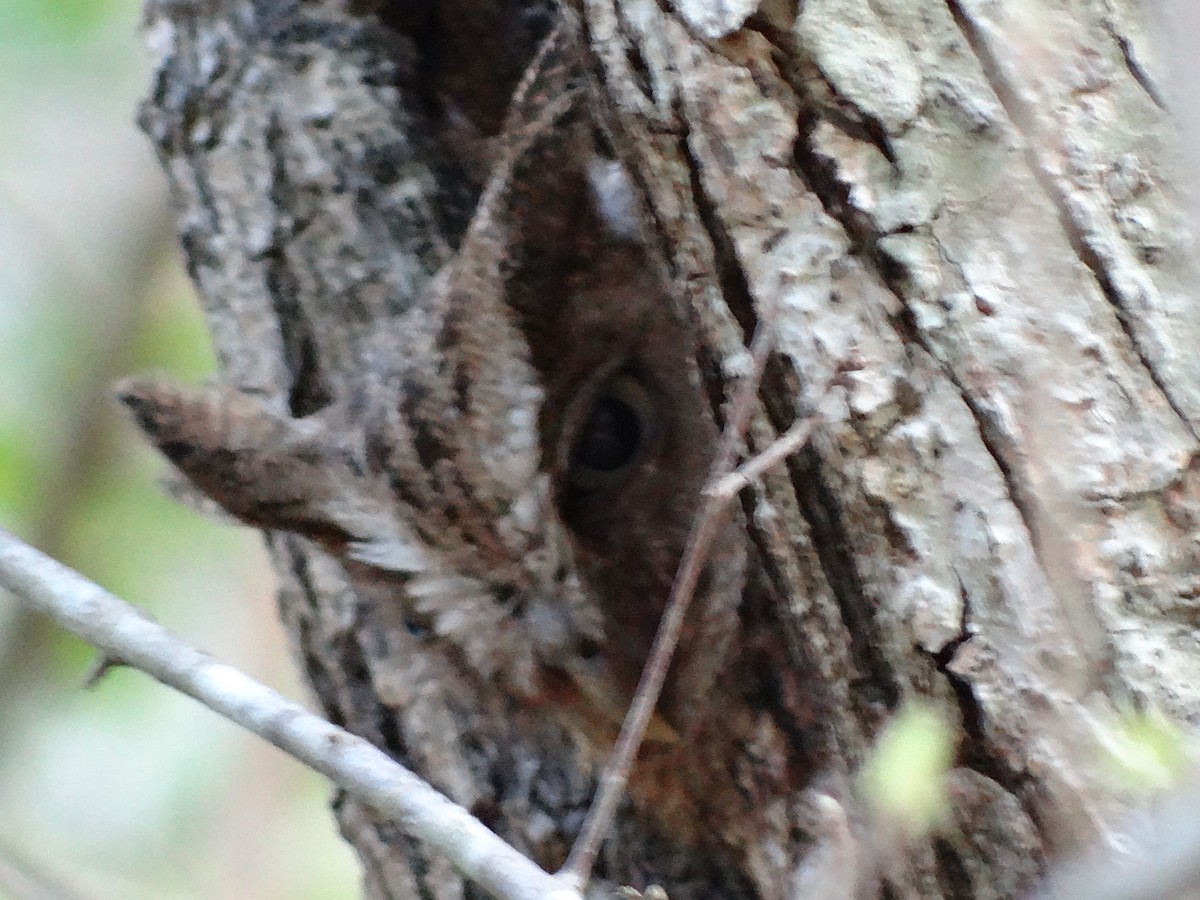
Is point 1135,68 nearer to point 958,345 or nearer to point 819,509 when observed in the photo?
point 958,345

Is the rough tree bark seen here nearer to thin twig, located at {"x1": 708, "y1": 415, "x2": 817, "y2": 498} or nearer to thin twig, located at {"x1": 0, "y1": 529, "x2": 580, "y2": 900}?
thin twig, located at {"x1": 708, "y1": 415, "x2": 817, "y2": 498}

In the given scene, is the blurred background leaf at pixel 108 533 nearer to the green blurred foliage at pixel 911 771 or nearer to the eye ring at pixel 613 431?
the eye ring at pixel 613 431

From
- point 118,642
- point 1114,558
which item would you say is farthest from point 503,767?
point 1114,558

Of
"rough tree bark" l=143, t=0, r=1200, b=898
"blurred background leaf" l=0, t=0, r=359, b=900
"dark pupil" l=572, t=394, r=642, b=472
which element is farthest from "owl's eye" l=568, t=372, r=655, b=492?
"blurred background leaf" l=0, t=0, r=359, b=900

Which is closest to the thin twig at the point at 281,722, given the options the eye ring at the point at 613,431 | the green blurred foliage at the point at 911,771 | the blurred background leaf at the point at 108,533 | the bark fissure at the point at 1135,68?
the green blurred foliage at the point at 911,771

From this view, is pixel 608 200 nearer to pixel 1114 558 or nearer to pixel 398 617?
pixel 398 617

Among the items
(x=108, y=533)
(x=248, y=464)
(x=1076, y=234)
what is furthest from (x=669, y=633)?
(x=108, y=533)

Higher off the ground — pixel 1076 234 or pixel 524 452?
pixel 1076 234

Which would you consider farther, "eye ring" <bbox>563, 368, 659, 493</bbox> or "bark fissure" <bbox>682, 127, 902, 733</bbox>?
"eye ring" <bbox>563, 368, 659, 493</bbox>
